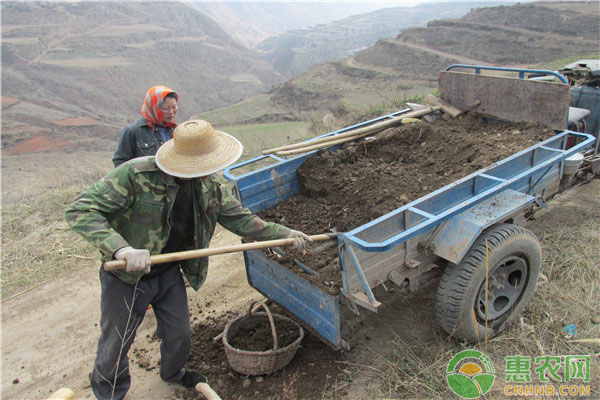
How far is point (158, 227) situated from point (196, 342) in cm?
126

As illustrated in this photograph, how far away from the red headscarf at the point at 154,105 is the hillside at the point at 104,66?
13.9 meters

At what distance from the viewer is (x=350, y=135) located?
4.51m

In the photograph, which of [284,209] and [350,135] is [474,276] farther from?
[350,135]

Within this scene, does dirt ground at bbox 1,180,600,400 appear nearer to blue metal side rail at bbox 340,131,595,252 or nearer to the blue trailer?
the blue trailer

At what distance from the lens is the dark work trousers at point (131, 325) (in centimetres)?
274

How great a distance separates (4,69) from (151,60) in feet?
26.9

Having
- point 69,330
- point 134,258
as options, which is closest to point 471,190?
point 134,258

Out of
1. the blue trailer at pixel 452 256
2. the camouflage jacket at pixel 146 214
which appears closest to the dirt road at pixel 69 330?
the blue trailer at pixel 452 256

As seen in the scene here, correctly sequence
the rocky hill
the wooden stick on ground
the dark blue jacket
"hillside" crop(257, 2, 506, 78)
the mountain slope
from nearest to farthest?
the dark blue jacket
the wooden stick on ground
the rocky hill
the mountain slope
"hillside" crop(257, 2, 506, 78)

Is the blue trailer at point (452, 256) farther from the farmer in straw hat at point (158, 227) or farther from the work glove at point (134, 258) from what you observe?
the work glove at point (134, 258)

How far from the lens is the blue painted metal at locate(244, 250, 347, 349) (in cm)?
283

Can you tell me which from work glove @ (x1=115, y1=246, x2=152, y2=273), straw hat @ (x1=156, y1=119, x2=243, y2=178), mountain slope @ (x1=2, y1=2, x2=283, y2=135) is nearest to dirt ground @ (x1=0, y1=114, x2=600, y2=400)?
work glove @ (x1=115, y1=246, x2=152, y2=273)

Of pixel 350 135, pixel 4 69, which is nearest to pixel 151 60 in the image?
pixel 4 69

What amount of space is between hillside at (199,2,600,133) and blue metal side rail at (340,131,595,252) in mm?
15007
